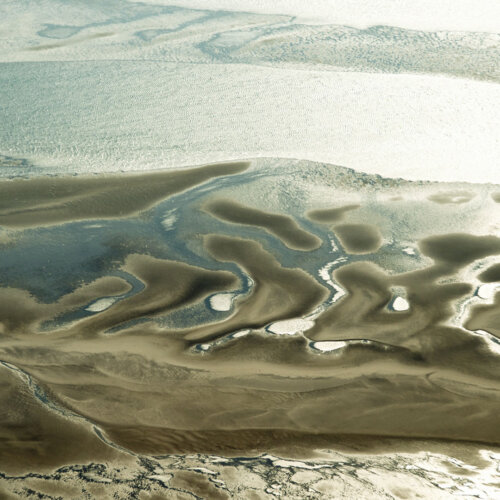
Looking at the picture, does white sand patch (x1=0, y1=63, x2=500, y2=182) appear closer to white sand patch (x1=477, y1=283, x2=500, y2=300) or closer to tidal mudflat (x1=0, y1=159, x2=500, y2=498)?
tidal mudflat (x1=0, y1=159, x2=500, y2=498)

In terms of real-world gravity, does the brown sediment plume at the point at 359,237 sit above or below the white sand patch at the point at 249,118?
below

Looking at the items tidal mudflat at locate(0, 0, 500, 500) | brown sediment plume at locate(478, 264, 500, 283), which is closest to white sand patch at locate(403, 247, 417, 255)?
tidal mudflat at locate(0, 0, 500, 500)

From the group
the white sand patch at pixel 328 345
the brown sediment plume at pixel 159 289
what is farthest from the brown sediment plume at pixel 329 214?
the white sand patch at pixel 328 345

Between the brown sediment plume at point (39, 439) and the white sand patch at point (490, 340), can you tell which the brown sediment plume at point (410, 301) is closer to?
the white sand patch at point (490, 340)

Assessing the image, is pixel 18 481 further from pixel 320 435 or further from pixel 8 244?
pixel 8 244

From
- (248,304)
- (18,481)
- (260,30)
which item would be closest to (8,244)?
(248,304)

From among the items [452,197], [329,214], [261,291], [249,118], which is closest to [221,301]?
[261,291]

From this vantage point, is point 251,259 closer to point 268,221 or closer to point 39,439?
point 268,221

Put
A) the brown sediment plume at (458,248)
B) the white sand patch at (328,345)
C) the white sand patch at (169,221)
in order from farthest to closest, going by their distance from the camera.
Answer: the white sand patch at (169,221) → the brown sediment plume at (458,248) → the white sand patch at (328,345)
